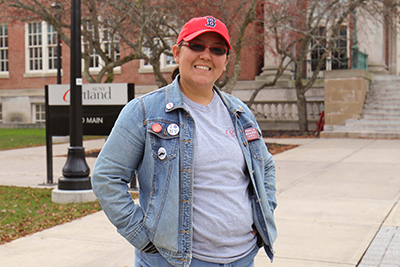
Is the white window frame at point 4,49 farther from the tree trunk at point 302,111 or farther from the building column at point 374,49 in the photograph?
the building column at point 374,49

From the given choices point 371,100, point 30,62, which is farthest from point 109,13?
point 30,62

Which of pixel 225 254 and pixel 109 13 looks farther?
pixel 109 13

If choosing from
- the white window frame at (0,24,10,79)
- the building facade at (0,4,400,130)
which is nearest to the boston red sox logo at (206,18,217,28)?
the building facade at (0,4,400,130)

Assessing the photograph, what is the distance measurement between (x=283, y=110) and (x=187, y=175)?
2124 centimetres

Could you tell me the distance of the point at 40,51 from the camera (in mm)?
30797

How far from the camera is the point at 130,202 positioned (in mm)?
2234

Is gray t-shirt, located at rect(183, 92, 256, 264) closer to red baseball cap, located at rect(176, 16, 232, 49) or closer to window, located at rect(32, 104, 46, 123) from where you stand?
red baseball cap, located at rect(176, 16, 232, 49)

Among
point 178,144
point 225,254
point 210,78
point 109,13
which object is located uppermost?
point 109,13

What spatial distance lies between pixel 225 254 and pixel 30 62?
3124cm

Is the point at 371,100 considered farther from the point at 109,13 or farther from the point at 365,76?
the point at 109,13

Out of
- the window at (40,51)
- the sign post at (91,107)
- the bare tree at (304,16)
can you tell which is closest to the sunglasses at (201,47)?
the sign post at (91,107)

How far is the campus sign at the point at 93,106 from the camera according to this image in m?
8.61

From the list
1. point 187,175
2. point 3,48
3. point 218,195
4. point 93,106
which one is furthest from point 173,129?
point 3,48

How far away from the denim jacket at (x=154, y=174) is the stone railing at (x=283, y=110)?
2058 cm
